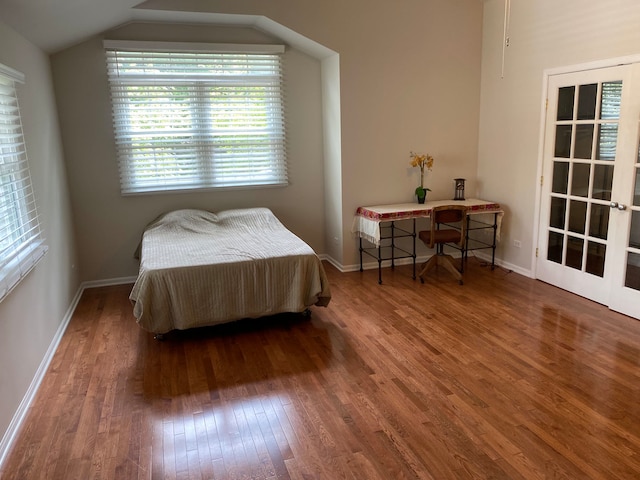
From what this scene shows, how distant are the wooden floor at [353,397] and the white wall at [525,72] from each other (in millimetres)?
1100

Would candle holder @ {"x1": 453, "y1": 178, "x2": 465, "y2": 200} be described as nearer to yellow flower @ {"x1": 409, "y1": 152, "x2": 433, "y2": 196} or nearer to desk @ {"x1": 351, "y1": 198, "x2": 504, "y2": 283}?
desk @ {"x1": 351, "y1": 198, "x2": 504, "y2": 283}

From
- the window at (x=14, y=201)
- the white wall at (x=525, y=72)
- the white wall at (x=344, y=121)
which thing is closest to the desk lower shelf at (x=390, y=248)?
the white wall at (x=344, y=121)

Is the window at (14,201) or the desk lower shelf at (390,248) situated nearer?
the window at (14,201)

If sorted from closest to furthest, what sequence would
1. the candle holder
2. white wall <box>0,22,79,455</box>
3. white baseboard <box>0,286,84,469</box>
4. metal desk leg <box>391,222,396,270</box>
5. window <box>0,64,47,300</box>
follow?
white baseboard <box>0,286,84,469</box>
white wall <box>0,22,79,455</box>
window <box>0,64,47,300</box>
metal desk leg <box>391,222,396,270</box>
the candle holder

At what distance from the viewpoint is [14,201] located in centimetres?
300

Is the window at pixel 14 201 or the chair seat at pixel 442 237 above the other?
the window at pixel 14 201

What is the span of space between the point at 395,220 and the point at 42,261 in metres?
3.07

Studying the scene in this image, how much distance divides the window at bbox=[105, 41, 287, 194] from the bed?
1099mm

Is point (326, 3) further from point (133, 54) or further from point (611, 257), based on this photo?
point (611, 257)

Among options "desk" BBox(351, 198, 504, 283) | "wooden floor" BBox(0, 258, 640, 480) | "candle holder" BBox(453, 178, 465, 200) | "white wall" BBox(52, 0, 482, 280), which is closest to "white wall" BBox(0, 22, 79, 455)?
"wooden floor" BBox(0, 258, 640, 480)

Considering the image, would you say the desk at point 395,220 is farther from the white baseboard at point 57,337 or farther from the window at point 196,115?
the window at point 196,115

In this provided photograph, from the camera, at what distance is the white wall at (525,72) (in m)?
3.86

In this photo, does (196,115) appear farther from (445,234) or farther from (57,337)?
(445,234)

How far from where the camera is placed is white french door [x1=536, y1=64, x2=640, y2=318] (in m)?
3.75
